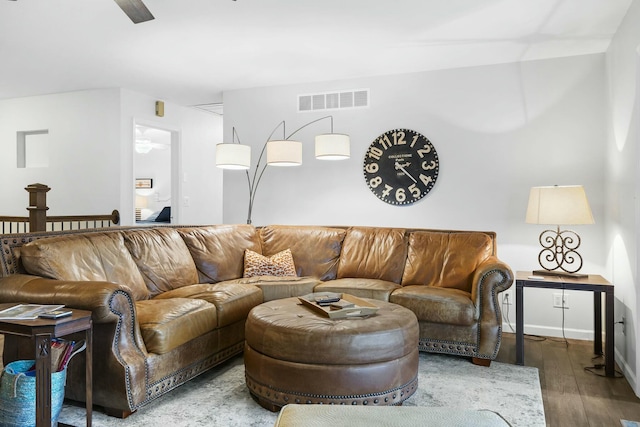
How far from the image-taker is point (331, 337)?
7.40ft

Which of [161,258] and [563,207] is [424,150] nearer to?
[563,207]

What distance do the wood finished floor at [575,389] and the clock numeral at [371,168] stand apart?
2058mm

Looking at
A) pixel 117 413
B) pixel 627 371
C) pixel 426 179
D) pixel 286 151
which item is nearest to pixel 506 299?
pixel 627 371

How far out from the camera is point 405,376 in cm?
241

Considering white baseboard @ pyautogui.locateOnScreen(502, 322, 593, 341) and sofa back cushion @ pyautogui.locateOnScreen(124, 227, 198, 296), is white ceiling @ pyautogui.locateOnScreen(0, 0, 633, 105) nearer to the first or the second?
sofa back cushion @ pyautogui.locateOnScreen(124, 227, 198, 296)

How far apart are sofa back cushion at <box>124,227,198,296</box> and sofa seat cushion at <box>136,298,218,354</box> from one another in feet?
1.47

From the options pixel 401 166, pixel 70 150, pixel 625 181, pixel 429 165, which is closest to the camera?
pixel 625 181

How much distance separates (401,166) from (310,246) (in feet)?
4.20

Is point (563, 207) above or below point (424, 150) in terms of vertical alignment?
below

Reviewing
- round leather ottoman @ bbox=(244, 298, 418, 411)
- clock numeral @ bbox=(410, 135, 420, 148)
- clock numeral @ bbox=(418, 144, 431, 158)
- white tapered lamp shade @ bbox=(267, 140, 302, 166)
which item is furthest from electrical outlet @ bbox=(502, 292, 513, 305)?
white tapered lamp shade @ bbox=(267, 140, 302, 166)

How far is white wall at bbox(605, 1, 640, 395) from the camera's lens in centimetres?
286

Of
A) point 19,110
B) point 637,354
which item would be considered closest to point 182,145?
point 19,110

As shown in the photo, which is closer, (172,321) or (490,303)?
(172,321)

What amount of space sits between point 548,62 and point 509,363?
2.72 meters
